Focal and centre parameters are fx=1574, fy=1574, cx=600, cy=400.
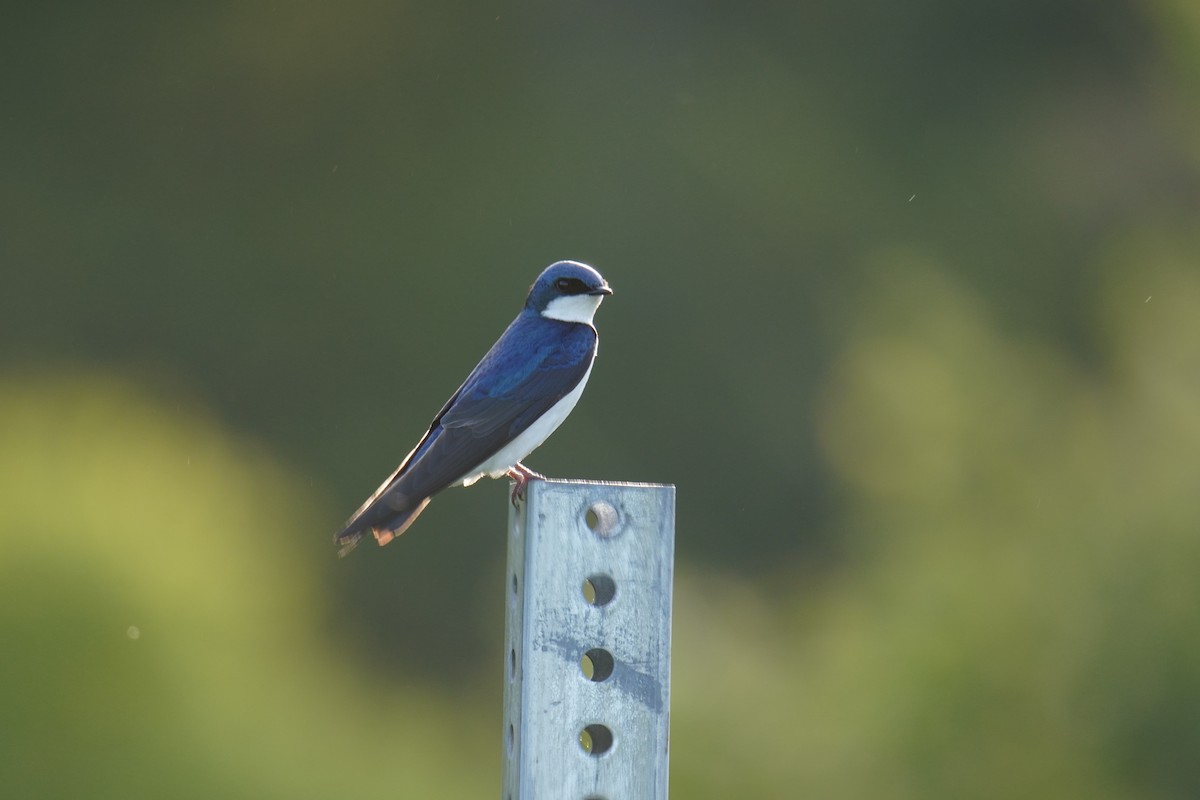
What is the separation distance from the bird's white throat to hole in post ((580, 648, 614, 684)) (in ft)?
5.35

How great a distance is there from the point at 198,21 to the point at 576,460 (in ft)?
15.8

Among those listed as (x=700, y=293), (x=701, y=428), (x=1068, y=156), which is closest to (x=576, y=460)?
(x=701, y=428)

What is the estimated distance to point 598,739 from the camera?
2.31 meters

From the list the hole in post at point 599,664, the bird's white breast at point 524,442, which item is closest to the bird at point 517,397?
the bird's white breast at point 524,442

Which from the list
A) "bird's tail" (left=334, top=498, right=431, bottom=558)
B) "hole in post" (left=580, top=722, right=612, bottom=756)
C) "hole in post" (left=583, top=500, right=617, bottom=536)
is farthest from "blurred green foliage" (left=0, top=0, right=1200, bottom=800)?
"hole in post" (left=583, top=500, right=617, bottom=536)

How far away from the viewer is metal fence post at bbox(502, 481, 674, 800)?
2.24 meters

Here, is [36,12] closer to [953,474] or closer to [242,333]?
[242,333]

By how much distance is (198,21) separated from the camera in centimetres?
1204

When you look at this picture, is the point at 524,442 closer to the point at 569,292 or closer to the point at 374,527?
the point at 569,292

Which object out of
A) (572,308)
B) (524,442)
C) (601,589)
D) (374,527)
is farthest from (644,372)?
(601,589)

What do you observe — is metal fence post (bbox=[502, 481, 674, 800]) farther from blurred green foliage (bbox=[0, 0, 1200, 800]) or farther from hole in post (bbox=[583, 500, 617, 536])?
blurred green foliage (bbox=[0, 0, 1200, 800])

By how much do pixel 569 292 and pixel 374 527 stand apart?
3.50 feet

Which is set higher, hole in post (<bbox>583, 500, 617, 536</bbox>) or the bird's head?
the bird's head

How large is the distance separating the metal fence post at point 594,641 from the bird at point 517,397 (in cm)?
87
